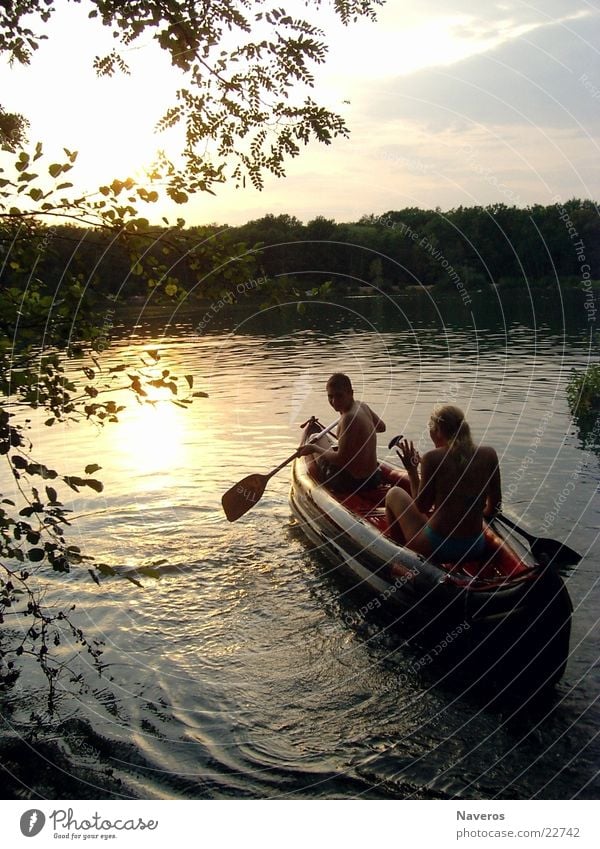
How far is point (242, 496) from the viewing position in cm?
996

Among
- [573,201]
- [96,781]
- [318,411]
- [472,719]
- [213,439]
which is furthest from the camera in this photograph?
[573,201]

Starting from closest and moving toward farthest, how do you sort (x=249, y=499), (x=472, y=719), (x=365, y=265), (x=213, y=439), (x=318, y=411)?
(x=472, y=719) < (x=249, y=499) < (x=213, y=439) < (x=318, y=411) < (x=365, y=265)

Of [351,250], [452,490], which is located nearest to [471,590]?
[452,490]

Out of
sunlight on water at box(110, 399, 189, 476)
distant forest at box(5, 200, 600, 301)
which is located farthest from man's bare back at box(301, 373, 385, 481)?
sunlight on water at box(110, 399, 189, 476)

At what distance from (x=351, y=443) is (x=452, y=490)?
3.06 metres

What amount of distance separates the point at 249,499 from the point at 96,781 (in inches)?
202

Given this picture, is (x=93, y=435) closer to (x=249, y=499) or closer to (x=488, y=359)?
→ (x=249, y=499)

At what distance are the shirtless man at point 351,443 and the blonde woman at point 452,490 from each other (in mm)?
2302

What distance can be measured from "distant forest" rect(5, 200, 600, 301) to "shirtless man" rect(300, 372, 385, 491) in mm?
1687

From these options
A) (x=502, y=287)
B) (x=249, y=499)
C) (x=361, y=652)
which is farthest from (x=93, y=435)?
(x=502, y=287)

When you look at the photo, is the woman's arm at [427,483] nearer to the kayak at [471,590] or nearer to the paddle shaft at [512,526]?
the kayak at [471,590]

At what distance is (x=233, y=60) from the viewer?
4754mm

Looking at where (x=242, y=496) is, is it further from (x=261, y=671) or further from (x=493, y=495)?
(x=493, y=495)
